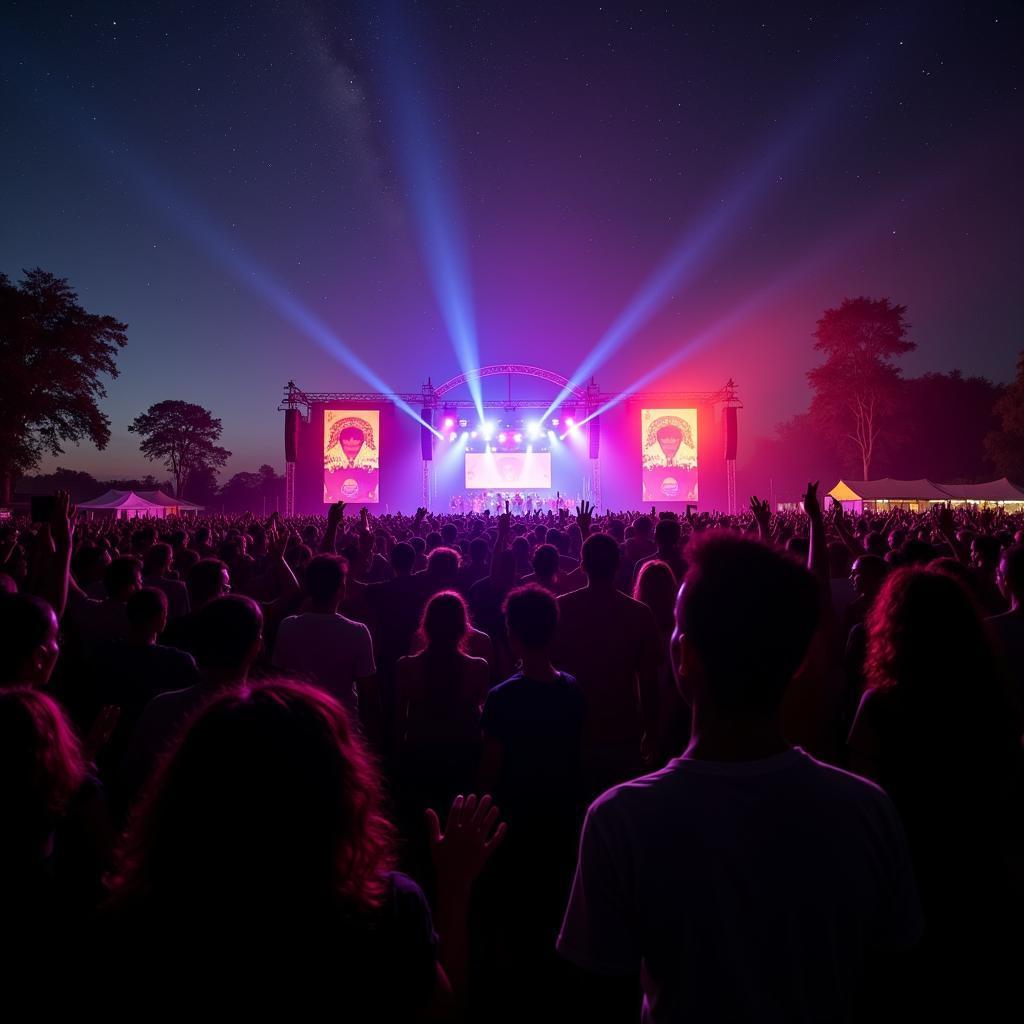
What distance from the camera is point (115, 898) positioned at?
1045mm

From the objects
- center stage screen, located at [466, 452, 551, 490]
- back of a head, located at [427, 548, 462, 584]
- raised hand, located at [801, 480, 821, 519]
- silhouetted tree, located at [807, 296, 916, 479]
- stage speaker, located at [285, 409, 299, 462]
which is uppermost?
silhouetted tree, located at [807, 296, 916, 479]

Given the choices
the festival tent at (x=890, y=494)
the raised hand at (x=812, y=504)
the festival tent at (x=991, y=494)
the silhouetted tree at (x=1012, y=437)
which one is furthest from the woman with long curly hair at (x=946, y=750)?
the silhouetted tree at (x=1012, y=437)

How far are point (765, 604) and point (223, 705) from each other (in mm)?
1007

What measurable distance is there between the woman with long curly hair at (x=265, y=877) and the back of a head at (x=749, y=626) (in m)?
0.70

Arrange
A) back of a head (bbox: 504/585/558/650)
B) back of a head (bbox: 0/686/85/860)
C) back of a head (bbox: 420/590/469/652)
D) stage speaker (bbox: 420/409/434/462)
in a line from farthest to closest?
stage speaker (bbox: 420/409/434/462), back of a head (bbox: 420/590/469/652), back of a head (bbox: 504/585/558/650), back of a head (bbox: 0/686/85/860)

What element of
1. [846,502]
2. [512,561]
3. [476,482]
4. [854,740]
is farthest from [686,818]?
[846,502]

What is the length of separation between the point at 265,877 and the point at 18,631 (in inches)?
65.3

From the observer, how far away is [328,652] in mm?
3494

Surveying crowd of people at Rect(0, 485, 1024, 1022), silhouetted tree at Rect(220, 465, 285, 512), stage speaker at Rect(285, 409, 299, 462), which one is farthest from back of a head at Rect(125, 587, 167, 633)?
silhouetted tree at Rect(220, 465, 285, 512)

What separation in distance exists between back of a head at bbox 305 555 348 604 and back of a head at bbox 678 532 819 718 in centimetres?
261

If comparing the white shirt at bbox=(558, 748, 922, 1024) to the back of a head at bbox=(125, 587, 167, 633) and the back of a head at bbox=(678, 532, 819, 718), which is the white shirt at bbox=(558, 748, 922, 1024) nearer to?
the back of a head at bbox=(678, 532, 819, 718)

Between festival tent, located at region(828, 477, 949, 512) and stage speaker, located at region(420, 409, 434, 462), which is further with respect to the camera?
stage speaker, located at region(420, 409, 434, 462)

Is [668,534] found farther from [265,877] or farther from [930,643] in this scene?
[265,877]

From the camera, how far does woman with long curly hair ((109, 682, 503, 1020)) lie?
961mm
